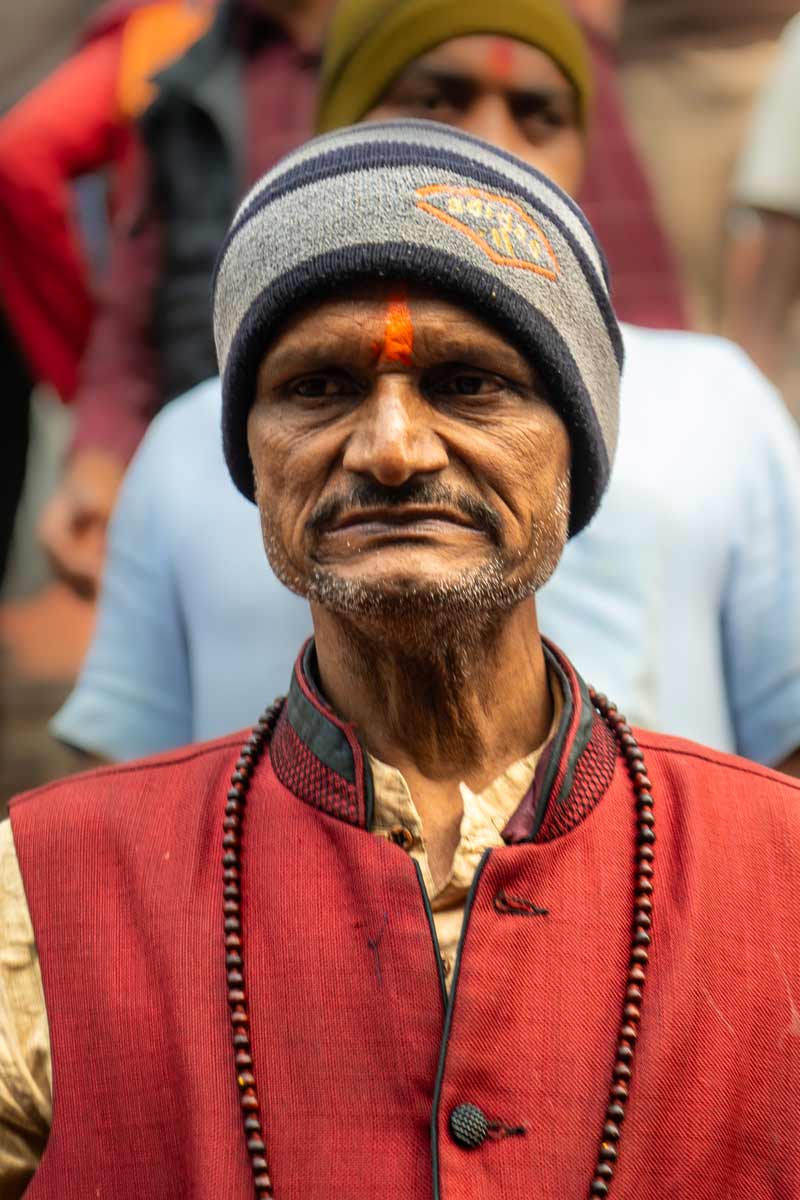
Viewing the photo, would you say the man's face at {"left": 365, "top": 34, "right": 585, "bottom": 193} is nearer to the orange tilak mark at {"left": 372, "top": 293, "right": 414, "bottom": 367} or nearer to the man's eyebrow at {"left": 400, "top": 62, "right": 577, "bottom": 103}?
the man's eyebrow at {"left": 400, "top": 62, "right": 577, "bottom": 103}

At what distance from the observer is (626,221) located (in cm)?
402

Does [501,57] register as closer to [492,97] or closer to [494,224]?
[492,97]

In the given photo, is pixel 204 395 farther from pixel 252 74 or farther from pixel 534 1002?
pixel 534 1002

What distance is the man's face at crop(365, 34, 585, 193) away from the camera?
3.44m

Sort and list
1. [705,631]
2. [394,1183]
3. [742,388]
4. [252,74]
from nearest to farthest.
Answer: [394,1183]
[705,631]
[742,388]
[252,74]

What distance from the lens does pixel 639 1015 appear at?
239 cm

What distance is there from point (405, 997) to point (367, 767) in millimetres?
317

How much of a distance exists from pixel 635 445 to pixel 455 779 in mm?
955

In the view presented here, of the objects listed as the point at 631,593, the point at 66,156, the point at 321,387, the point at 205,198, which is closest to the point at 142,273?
the point at 205,198

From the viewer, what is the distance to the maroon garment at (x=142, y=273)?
12.9 ft

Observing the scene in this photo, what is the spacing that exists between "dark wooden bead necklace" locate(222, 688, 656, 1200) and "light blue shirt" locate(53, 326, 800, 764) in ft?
1.84

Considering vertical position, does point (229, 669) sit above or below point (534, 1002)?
above

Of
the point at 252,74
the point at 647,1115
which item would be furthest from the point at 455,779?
the point at 252,74

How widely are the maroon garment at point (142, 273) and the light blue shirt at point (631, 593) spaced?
1.60ft
